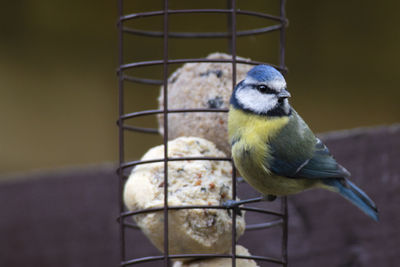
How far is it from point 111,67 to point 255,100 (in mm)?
2103

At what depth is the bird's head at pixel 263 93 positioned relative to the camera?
259 centimetres

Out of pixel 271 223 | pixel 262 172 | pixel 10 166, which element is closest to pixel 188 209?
pixel 262 172

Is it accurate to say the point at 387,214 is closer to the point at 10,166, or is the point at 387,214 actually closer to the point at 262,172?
the point at 262,172

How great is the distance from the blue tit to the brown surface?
25 centimetres

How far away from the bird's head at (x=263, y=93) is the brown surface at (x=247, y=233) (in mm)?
414

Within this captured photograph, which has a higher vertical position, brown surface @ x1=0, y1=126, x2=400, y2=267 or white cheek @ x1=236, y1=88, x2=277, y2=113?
white cheek @ x1=236, y1=88, x2=277, y2=113

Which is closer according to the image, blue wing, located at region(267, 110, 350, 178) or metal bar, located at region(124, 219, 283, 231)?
blue wing, located at region(267, 110, 350, 178)

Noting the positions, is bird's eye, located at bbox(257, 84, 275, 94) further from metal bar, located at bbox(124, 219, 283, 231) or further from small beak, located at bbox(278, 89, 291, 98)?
metal bar, located at bbox(124, 219, 283, 231)

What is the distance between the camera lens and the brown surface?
2.90 meters

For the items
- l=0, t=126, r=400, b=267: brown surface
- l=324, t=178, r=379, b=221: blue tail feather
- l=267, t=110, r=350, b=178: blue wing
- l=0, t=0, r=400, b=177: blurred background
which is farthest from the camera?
l=0, t=0, r=400, b=177: blurred background

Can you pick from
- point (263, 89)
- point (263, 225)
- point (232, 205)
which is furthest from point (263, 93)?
point (263, 225)

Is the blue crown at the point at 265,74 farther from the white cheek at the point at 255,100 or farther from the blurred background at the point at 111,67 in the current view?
the blurred background at the point at 111,67

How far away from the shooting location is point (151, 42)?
4.77 metres

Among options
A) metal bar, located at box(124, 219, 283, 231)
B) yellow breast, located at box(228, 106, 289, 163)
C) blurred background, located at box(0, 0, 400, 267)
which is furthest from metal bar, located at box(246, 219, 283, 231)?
blurred background, located at box(0, 0, 400, 267)
